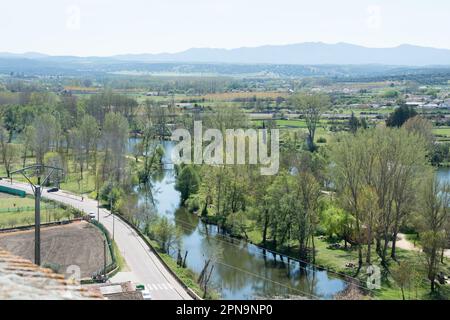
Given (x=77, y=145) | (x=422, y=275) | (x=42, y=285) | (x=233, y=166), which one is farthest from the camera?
(x=77, y=145)

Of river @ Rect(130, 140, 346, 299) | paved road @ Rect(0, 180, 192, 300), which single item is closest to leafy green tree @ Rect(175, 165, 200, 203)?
river @ Rect(130, 140, 346, 299)

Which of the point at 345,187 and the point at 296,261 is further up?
the point at 345,187

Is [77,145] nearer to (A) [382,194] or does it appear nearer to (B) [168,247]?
(B) [168,247]

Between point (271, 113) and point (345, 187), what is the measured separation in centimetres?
4418

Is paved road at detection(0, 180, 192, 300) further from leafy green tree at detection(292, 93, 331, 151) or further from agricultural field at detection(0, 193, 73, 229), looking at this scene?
leafy green tree at detection(292, 93, 331, 151)

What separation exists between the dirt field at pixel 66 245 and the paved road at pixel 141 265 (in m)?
0.86

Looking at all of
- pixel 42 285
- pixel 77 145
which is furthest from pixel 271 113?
pixel 42 285

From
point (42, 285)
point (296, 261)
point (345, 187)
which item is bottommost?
point (296, 261)

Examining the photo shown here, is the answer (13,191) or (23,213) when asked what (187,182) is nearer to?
(23,213)

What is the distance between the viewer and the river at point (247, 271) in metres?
19.2

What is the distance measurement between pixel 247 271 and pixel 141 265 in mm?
3969

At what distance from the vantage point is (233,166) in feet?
94.6

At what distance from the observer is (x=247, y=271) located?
21.1 metres

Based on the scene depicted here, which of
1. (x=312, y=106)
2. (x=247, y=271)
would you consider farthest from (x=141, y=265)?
(x=312, y=106)
